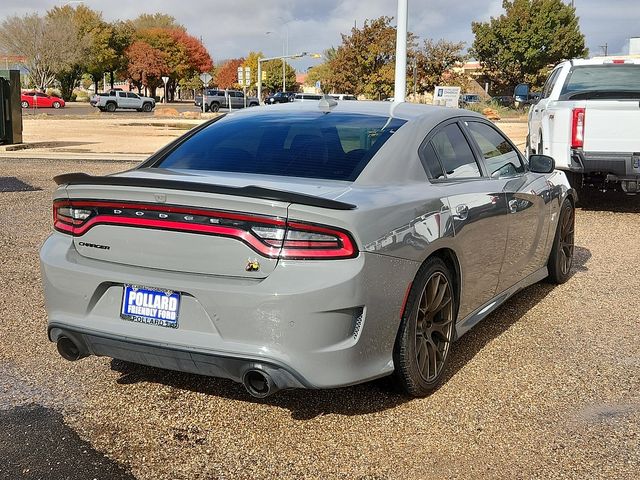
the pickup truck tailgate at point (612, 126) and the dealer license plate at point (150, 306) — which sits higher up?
the pickup truck tailgate at point (612, 126)

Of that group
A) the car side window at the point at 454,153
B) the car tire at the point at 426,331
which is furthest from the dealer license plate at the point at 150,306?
the car side window at the point at 454,153

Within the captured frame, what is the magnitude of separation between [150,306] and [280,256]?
0.68m

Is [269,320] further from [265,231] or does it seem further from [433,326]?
[433,326]

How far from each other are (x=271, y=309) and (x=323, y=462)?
0.72 metres

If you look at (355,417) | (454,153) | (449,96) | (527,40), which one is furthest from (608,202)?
(527,40)

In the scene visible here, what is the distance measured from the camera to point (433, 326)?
4191mm

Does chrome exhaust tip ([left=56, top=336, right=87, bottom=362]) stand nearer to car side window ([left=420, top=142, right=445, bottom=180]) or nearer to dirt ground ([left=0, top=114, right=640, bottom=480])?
dirt ground ([left=0, top=114, right=640, bottom=480])

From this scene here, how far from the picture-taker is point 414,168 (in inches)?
167

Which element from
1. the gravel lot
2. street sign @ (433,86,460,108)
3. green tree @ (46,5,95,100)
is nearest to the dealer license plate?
the gravel lot

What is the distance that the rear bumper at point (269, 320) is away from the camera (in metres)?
3.36

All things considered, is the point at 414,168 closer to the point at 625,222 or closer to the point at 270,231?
the point at 270,231

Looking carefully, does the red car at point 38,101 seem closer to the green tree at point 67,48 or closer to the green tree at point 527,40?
the green tree at point 67,48

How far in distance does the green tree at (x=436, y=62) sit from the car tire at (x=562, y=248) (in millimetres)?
47973

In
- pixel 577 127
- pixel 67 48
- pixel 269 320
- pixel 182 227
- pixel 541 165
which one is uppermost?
pixel 67 48
